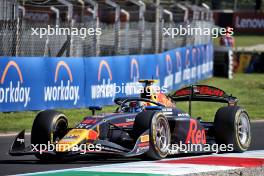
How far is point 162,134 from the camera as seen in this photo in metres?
12.0

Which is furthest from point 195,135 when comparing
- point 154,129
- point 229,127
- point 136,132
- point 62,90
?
point 62,90

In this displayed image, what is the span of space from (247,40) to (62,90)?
43.3 meters

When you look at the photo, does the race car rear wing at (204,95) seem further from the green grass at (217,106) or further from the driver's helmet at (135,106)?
the green grass at (217,106)

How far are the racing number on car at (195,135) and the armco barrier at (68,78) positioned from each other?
6533 millimetres

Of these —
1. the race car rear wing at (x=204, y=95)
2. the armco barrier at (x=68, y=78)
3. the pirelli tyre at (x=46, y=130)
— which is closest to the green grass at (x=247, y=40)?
the armco barrier at (x=68, y=78)

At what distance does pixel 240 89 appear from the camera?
99.7ft

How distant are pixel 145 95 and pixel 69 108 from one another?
25.8 feet

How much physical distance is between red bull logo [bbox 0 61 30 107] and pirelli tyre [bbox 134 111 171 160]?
23.0 feet

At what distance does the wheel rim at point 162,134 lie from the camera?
11802 mm

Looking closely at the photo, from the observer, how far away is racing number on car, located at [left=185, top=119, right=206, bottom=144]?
1259 centimetres

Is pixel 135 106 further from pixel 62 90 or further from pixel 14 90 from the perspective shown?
pixel 62 90

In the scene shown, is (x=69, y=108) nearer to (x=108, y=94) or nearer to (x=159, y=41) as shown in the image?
(x=108, y=94)

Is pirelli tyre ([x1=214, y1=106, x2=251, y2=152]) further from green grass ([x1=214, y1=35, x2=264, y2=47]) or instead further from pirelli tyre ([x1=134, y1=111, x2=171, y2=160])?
green grass ([x1=214, y1=35, x2=264, y2=47])


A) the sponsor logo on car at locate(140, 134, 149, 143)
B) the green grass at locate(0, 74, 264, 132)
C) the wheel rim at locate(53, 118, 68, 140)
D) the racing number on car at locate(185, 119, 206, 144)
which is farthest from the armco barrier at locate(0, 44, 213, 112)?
the sponsor logo on car at locate(140, 134, 149, 143)
